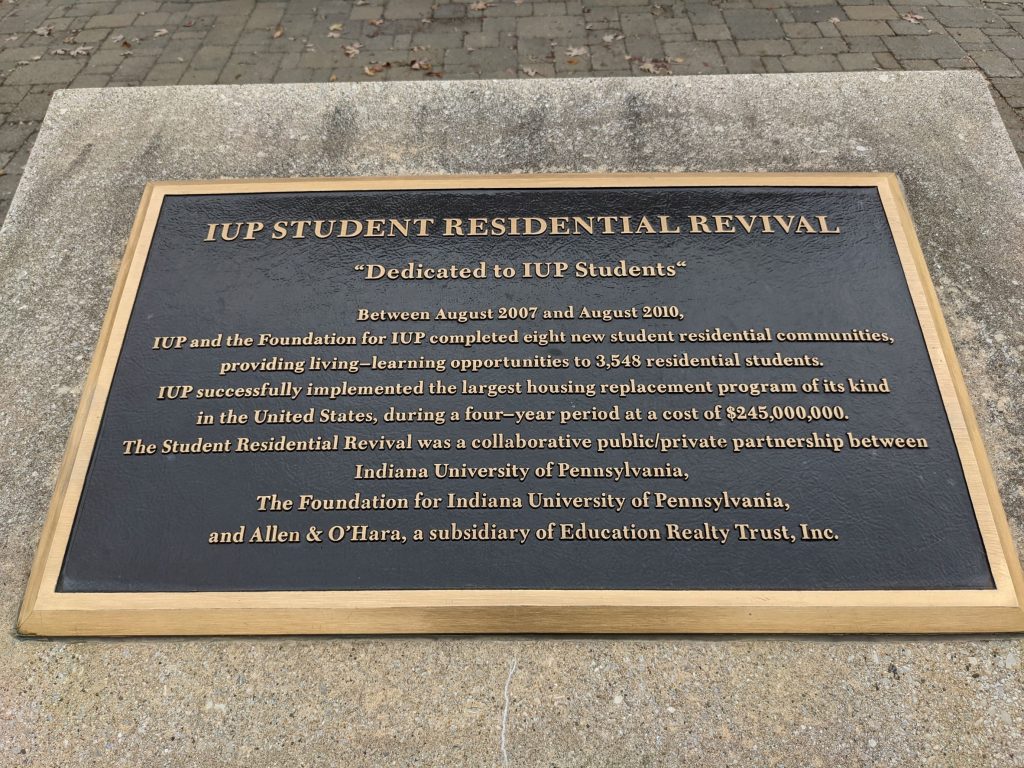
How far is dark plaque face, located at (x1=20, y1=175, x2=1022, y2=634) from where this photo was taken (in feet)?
6.56

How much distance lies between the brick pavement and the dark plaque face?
7.87 ft

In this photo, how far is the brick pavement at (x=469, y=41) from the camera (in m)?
4.62

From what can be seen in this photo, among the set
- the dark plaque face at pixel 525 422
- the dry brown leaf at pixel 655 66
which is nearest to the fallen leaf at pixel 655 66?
the dry brown leaf at pixel 655 66

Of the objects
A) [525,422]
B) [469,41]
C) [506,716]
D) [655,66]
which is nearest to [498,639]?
[506,716]

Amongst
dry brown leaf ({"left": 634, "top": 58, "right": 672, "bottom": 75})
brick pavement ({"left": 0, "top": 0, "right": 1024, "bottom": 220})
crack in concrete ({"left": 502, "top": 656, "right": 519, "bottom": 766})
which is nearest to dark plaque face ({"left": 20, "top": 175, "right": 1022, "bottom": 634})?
crack in concrete ({"left": 502, "top": 656, "right": 519, "bottom": 766})

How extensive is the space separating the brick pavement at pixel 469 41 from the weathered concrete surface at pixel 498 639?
5.48 ft

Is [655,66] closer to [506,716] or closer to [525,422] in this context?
[525,422]

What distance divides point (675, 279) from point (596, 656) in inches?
54.1

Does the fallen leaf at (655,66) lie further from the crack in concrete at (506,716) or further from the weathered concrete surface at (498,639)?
the crack in concrete at (506,716)

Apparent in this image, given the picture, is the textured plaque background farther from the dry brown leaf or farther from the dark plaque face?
the dry brown leaf

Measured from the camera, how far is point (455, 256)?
8.54ft

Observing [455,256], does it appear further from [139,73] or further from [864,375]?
[139,73]

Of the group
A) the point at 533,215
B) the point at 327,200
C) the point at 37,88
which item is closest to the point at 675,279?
the point at 533,215

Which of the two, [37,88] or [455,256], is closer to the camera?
[455,256]
